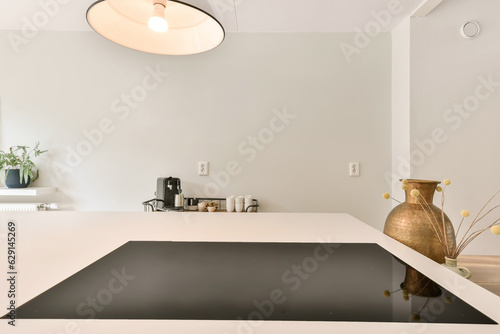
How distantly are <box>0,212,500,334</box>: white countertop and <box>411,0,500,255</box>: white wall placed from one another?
133cm

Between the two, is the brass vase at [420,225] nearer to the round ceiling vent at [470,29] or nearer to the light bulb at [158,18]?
the light bulb at [158,18]

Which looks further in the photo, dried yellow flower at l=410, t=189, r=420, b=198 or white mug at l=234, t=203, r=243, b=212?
white mug at l=234, t=203, r=243, b=212

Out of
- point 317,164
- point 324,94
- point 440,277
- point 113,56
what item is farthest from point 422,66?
point 113,56

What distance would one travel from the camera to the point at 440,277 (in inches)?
21.8

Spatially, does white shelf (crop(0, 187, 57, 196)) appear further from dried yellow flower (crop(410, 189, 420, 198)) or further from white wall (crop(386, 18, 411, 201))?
white wall (crop(386, 18, 411, 201))

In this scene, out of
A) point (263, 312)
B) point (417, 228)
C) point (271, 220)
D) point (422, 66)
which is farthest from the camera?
point (422, 66)

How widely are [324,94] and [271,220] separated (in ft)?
5.48

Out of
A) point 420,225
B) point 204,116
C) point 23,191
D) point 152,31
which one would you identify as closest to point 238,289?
point 420,225

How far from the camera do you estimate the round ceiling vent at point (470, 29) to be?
6.78 feet

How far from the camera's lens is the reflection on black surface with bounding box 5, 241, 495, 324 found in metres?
0.39

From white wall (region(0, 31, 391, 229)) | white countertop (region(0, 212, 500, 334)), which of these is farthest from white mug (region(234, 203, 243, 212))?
white countertop (region(0, 212, 500, 334))

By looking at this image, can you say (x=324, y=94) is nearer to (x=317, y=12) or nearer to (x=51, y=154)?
(x=317, y=12)

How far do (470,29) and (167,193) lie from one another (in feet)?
8.34

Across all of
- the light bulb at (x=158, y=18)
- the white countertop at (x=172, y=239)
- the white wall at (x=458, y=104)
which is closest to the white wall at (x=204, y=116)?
the white wall at (x=458, y=104)
